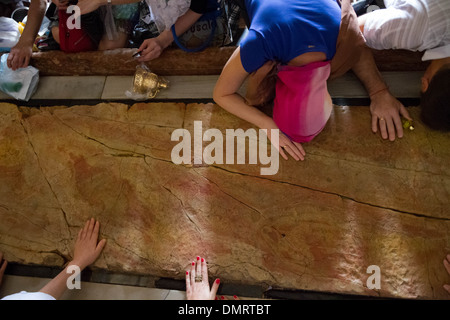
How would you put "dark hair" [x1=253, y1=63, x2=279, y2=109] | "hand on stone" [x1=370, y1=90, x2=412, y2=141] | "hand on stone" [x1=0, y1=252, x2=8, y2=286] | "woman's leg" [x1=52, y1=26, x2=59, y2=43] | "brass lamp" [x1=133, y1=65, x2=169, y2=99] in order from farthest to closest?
"woman's leg" [x1=52, y1=26, x2=59, y2=43] → "brass lamp" [x1=133, y1=65, x2=169, y2=99] → "hand on stone" [x1=0, y1=252, x2=8, y2=286] → "hand on stone" [x1=370, y1=90, x2=412, y2=141] → "dark hair" [x1=253, y1=63, x2=279, y2=109]

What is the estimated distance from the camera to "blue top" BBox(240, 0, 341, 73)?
137 centimetres

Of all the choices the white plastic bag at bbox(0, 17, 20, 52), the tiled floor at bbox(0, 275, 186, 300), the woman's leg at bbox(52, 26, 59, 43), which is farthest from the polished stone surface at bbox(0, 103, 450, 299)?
the white plastic bag at bbox(0, 17, 20, 52)

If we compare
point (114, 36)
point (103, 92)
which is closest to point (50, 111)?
point (103, 92)

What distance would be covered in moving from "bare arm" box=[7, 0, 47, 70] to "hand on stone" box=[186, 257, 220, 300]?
193 centimetres

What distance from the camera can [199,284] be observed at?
1731 millimetres

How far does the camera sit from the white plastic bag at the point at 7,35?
2.47 metres

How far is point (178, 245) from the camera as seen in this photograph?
71.7 inches

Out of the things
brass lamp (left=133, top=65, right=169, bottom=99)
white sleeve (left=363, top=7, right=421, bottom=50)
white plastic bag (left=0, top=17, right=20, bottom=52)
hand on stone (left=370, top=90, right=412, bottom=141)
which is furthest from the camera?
white plastic bag (left=0, top=17, right=20, bottom=52)

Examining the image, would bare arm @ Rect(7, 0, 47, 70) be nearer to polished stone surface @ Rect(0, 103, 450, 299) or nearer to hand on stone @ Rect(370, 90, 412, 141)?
polished stone surface @ Rect(0, 103, 450, 299)

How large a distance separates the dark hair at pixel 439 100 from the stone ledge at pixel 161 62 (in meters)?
0.45

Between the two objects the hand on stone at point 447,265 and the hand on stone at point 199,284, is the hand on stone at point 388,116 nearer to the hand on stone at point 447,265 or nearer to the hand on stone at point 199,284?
the hand on stone at point 447,265

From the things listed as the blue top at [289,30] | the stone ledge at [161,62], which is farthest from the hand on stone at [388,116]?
the blue top at [289,30]
